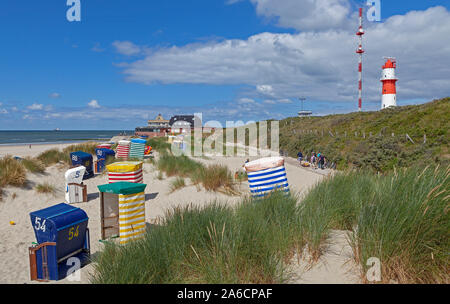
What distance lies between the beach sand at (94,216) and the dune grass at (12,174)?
0.95ft

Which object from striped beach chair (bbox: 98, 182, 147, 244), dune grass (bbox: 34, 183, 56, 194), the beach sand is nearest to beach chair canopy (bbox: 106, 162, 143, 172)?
the beach sand

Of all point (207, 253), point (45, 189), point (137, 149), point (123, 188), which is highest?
point (137, 149)

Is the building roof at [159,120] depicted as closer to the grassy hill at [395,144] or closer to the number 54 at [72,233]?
the grassy hill at [395,144]

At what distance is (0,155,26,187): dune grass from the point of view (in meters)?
11.5

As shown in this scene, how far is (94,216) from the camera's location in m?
9.70

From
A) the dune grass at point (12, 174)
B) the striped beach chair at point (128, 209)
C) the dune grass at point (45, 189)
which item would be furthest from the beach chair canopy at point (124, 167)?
the dune grass at point (12, 174)

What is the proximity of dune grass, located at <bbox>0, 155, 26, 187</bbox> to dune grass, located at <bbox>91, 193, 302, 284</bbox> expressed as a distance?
10147 mm

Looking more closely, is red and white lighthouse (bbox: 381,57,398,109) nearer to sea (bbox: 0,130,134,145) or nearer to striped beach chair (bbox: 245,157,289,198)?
striped beach chair (bbox: 245,157,289,198)

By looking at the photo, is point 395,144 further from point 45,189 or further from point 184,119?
point 184,119

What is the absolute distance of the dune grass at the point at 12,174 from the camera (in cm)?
1151

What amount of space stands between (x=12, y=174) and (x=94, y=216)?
486 cm

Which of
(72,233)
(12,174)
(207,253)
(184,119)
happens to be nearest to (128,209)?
(72,233)

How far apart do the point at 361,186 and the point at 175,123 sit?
87.4m
